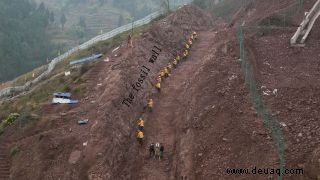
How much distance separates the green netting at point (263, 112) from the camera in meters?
18.6

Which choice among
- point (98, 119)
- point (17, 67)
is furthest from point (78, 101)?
point (17, 67)

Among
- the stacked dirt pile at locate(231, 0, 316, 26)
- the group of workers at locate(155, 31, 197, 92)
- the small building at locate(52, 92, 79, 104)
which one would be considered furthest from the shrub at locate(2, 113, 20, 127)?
the stacked dirt pile at locate(231, 0, 316, 26)

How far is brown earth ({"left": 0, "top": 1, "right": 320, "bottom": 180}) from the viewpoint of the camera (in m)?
19.9

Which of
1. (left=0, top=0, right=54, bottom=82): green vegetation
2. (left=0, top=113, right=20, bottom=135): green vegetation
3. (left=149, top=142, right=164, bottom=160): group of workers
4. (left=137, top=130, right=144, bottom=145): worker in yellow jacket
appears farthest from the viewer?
(left=0, top=0, right=54, bottom=82): green vegetation

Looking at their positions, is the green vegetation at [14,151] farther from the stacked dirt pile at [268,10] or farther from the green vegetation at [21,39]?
the green vegetation at [21,39]

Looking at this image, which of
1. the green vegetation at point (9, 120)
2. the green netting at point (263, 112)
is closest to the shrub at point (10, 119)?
the green vegetation at point (9, 120)

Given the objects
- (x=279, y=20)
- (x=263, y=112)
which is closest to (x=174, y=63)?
(x=279, y=20)

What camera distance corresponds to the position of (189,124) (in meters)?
25.0

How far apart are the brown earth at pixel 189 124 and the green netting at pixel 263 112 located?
0.28 metres

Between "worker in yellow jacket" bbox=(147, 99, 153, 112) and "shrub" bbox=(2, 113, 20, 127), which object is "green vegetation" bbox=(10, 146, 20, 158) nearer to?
"shrub" bbox=(2, 113, 20, 127)

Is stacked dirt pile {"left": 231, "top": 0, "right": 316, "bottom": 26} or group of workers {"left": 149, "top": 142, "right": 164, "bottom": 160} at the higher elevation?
stacked dirt pile {"left": 231, "top": 0, "right": 316, "bottom": 26}

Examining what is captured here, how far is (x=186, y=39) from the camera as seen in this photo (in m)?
44.3

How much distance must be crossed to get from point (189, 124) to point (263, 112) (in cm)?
485

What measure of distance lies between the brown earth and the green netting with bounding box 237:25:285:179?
11.1 inches
